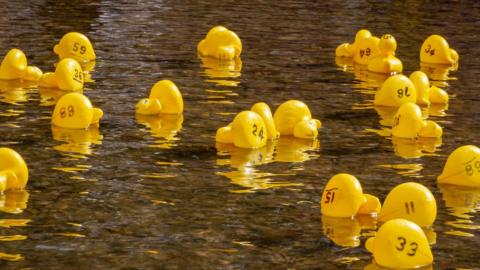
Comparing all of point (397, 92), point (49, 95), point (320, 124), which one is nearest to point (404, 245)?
point (320, 124)

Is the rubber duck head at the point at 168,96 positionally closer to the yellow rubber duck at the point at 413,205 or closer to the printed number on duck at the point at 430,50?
the yellow rubber duck at the point at 413,205

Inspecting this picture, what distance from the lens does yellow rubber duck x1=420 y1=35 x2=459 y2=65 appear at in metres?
17.1

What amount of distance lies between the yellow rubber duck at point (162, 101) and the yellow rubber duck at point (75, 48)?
3244 mm

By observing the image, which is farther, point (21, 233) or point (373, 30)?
point (373, 30)

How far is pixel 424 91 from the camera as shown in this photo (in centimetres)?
1407

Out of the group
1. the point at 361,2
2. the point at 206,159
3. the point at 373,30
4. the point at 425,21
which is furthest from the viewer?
the point at 361,2

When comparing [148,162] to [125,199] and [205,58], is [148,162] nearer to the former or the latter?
[125,199]

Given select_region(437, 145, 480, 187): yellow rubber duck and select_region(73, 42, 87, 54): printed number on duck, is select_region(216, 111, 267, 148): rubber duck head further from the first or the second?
select_region(73, 42, 87, 54): printed number on duck

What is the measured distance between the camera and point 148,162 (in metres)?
10.9

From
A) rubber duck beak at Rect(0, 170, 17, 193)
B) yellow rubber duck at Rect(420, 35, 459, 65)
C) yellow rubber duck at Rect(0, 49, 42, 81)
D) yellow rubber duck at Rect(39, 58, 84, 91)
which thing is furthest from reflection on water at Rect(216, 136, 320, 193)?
yellow rubber duck at Rect(420, 35, 459, 65)

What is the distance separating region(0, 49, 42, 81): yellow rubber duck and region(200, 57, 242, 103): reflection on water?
2.24 metres

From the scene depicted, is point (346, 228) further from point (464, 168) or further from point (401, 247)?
point (464, 168)

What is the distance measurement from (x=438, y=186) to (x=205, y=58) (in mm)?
7065

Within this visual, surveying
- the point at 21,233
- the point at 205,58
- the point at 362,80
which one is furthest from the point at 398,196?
the point at 205,58
